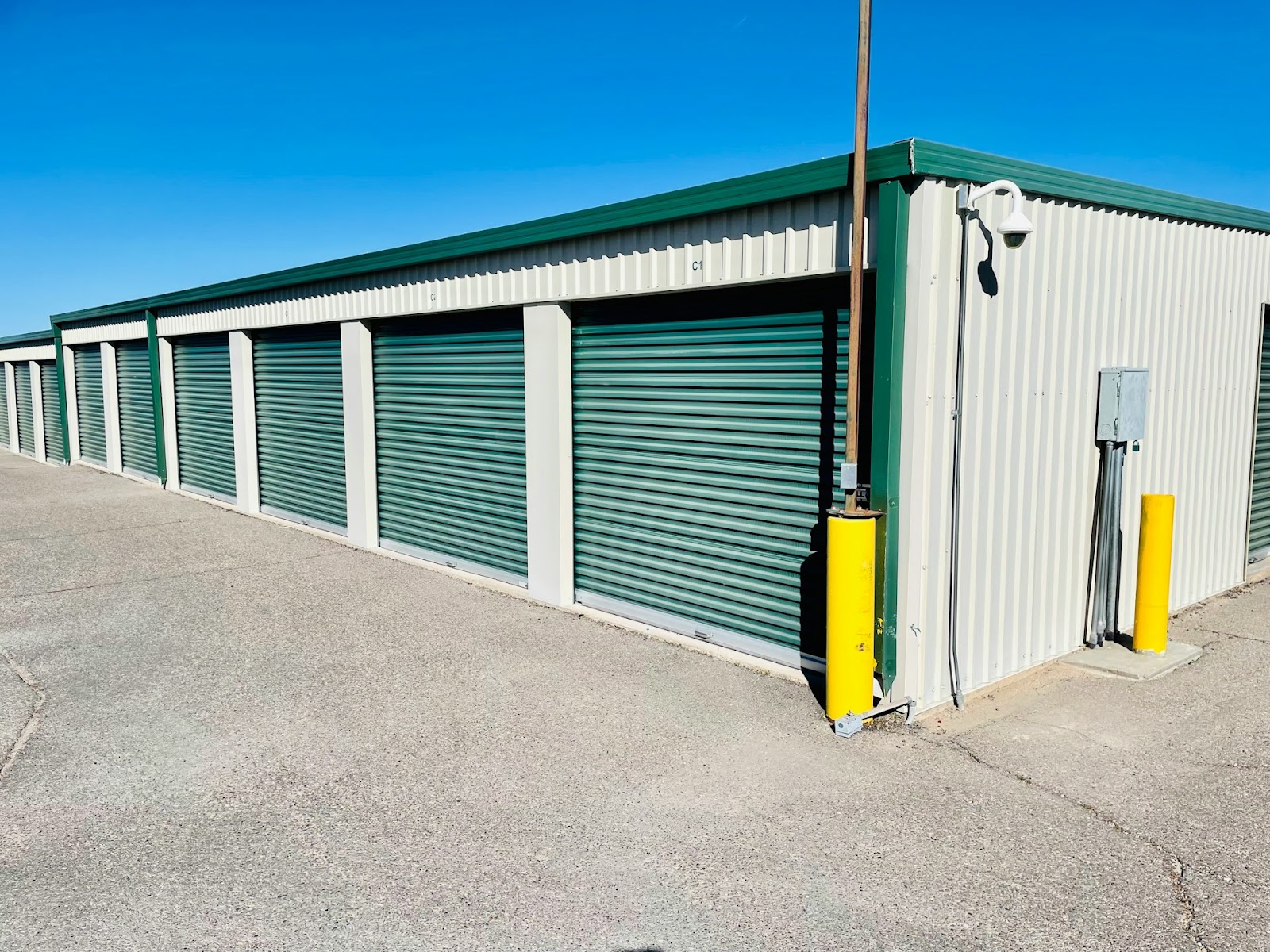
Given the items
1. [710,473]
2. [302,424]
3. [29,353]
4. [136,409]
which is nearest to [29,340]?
[29,353]

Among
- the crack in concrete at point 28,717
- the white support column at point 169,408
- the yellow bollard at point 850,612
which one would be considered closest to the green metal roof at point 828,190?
the yellow bollard at point 850,612

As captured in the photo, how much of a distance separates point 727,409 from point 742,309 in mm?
797

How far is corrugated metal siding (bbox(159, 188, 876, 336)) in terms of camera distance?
633 centimetres

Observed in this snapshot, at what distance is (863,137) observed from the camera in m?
5.59

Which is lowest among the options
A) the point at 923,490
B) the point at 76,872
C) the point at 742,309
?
the point at 76,872

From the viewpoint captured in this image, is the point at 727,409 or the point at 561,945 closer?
the point at 561,945

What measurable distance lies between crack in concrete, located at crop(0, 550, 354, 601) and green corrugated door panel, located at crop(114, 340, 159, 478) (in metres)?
8.83

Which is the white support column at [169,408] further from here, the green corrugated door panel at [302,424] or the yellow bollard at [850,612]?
the yellow bollard at [850,612]

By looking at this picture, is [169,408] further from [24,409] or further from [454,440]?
[24,409]

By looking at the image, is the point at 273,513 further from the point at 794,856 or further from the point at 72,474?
the point at 794,856

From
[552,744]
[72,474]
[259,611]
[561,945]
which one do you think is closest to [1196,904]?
[561,945]

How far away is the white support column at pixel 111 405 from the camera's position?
66.9 ft

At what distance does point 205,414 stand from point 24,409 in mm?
15662

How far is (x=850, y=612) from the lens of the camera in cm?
568
